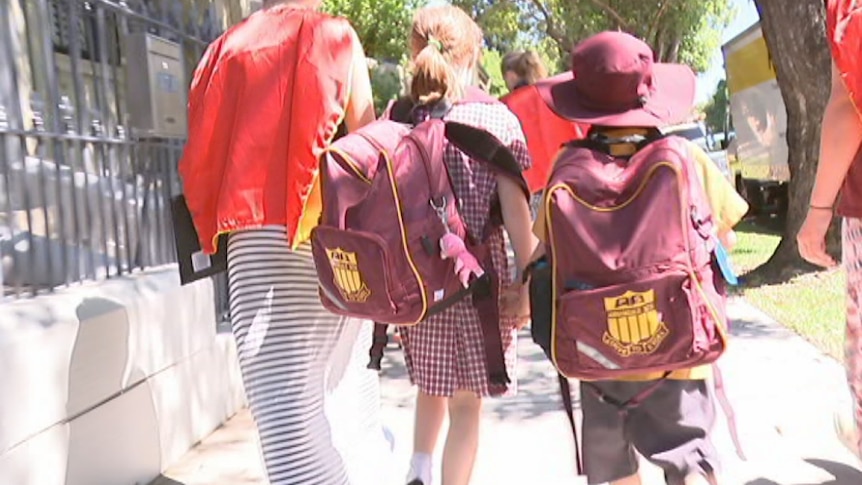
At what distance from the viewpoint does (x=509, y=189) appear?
267 cm

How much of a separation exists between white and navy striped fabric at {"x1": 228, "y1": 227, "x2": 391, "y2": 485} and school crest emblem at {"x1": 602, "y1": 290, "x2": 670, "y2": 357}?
864 mm

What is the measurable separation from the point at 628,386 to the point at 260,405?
1.10 meters

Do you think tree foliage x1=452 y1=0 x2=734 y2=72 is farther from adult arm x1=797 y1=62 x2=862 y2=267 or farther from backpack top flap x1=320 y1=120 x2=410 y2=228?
backpack top flap x1=320 y1=120 x2=410 y2=228

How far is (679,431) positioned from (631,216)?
70 cm

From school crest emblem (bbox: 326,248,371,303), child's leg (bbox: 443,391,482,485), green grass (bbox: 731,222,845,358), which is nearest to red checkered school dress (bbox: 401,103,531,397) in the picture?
child's leg (bbox: 443,391,482,485)

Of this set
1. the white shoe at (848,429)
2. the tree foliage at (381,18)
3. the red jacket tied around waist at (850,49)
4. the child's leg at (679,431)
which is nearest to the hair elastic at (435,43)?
the red jacket tied around waist at (850,49)

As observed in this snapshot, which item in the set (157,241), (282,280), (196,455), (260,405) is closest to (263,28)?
(282,280)

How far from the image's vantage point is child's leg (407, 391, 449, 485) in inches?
123

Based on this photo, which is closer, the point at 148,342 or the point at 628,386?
the point at 628,386

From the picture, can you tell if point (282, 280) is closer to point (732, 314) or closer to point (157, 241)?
point (157, 241)

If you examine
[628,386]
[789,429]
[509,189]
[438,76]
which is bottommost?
[789,429]

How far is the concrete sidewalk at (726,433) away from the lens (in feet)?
12.0

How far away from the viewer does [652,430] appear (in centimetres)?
257

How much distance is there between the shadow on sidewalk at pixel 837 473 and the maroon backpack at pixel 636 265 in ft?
5.01
